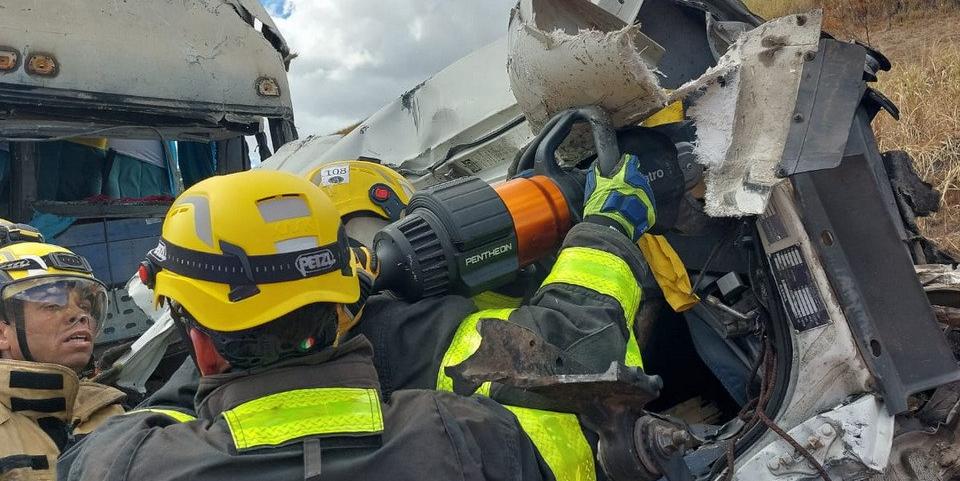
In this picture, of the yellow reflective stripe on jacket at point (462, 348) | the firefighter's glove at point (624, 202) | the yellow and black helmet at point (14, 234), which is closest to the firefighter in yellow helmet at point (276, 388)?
the yellow reflective stripe on jacket at point (462, 348)

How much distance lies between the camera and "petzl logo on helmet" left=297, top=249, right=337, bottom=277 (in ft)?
4.93

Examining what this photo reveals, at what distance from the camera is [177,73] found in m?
4.06

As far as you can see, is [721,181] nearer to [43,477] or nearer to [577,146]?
[577,146]

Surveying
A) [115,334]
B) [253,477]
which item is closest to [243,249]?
[253,477]

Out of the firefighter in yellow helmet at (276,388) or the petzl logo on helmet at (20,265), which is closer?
the firefighter in yellow helmet at (276,388)

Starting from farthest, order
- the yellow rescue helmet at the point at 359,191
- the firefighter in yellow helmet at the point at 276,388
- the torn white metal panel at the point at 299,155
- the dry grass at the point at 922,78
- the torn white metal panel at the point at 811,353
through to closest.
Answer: the dry grass at the point at 922,78, the torn white metal panel at the point at 299,155, the yellow rescue helmet at the point at 359,191, the torn white metal panel at the point at 811,353, the firefighter in yellow helmet at the point at 276,388

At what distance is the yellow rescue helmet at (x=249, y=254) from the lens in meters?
1.47

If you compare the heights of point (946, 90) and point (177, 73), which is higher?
point (177, 73)

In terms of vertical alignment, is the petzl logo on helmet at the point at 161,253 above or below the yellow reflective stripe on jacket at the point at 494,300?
above

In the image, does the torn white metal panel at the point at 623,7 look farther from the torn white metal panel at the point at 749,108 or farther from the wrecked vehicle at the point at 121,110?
the wrecked vehicle at the point at 121,110

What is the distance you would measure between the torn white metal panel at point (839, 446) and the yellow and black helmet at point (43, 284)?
2.17 metres

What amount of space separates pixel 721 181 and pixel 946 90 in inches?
193

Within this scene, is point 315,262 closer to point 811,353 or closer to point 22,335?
point 811,353

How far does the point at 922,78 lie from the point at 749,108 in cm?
494
